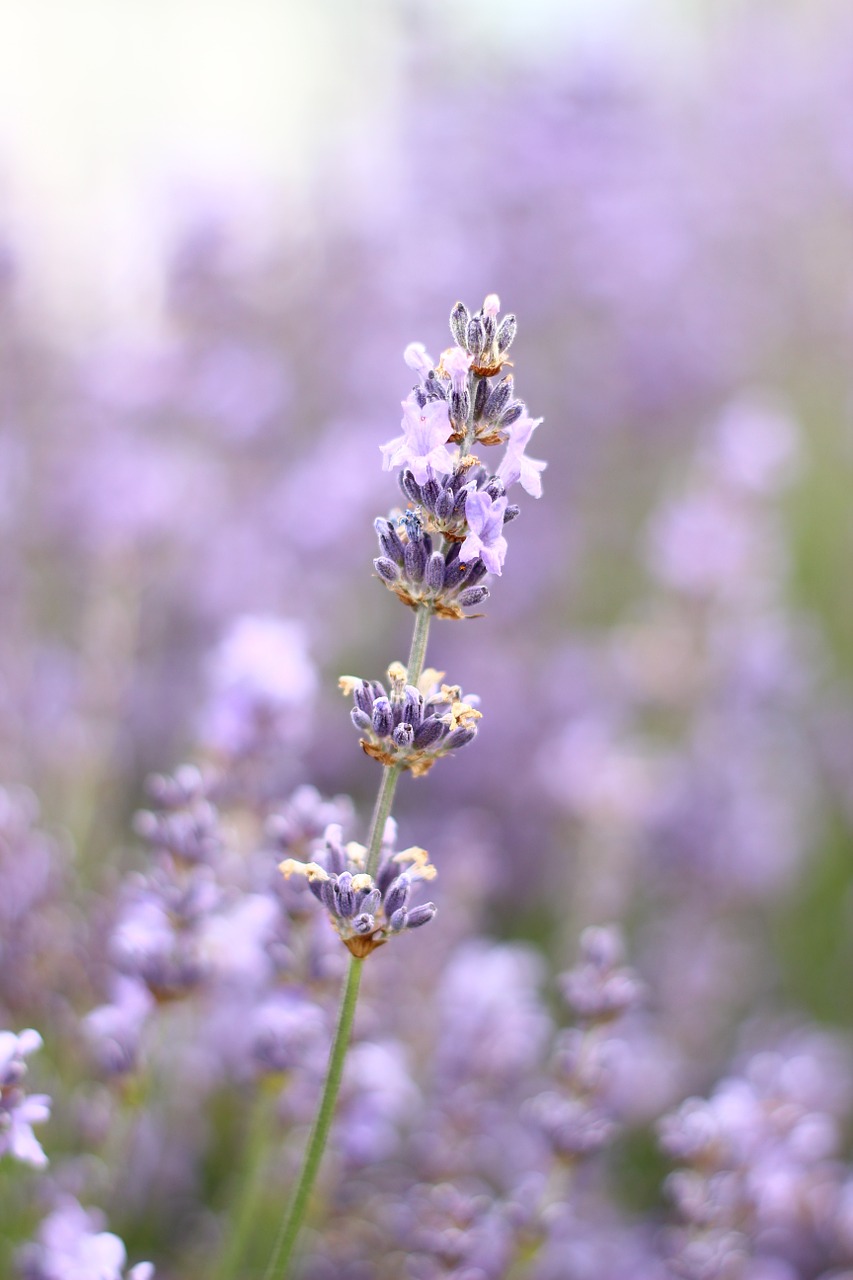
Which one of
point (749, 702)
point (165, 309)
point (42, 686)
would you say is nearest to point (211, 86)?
point (165, 309)

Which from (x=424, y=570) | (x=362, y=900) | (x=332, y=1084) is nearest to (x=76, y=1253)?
(x=332, y=1084)

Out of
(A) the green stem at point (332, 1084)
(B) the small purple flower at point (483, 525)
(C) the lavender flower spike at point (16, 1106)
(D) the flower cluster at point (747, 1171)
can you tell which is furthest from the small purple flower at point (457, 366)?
(D) the flower cluster at point (747, 1171)

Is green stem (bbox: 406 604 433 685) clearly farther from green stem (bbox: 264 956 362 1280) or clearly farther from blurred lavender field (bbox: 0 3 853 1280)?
blurred lavender field (bbox: 0 3 853 1280)

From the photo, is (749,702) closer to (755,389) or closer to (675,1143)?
(675,1143)

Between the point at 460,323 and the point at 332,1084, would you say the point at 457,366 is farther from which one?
the point at 332,1084

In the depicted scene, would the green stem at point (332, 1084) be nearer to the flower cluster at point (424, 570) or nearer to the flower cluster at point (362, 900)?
the flower cluster at point (362, 900)
